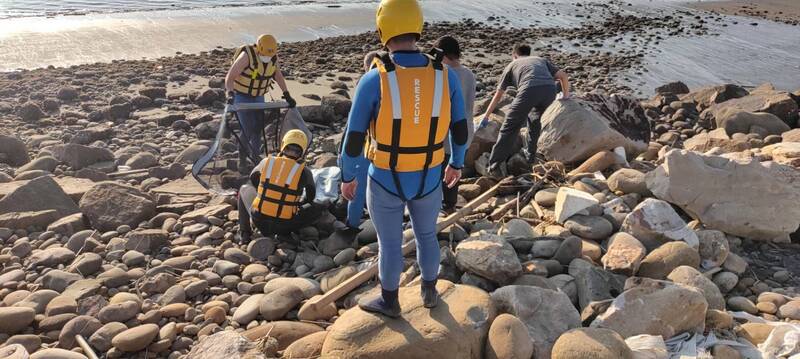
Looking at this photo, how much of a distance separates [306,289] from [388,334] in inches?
47.7

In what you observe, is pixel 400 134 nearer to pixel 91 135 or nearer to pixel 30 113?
pixel 91 135

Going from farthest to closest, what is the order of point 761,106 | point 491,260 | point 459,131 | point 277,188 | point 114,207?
1. point 761,106
2. point 114,207
3. point 277,188
4. point 491,260
5. point 459,131

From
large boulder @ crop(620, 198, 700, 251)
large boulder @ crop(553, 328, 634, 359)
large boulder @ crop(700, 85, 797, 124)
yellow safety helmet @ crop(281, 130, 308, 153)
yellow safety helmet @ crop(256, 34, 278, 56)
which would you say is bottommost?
large boulder @ crop(700, 85, 797, 124)

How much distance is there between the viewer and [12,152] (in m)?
7.79

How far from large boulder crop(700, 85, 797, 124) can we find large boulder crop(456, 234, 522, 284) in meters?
6.80

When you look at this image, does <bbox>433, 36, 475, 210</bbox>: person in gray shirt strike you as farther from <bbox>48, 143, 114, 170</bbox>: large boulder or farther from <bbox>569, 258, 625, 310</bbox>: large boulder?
<bbox>48, 143, 114, 170</bbox>: large boulder

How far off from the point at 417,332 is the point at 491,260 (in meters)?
1.07

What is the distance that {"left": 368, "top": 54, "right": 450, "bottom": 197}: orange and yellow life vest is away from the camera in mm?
3205

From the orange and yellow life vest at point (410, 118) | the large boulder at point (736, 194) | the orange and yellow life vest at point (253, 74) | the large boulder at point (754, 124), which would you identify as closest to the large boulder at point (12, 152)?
the orange and yellow life vest at point (253, 74)

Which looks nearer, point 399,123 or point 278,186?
point 399,123

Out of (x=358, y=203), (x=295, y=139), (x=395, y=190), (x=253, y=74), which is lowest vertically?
(x=358, y=203)

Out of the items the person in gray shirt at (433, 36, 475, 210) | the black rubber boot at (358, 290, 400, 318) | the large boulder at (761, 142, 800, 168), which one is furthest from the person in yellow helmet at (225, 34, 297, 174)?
the large boulder at (761, 142, 800, 168)

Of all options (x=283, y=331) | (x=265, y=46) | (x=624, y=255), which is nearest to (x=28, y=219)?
(x=265, y=46)

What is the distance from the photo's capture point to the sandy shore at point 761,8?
86.9ft
